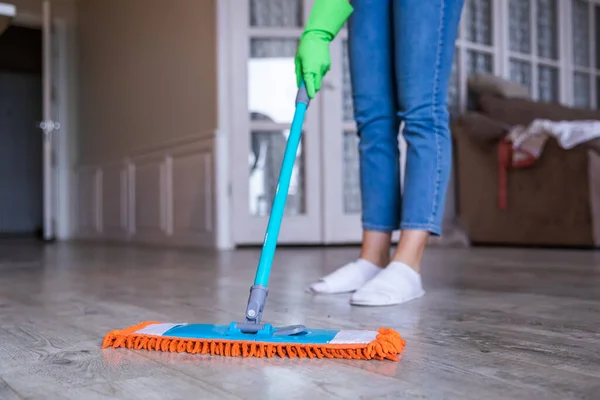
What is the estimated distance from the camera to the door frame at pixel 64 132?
17.7 ft

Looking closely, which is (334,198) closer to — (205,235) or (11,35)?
(205,235)

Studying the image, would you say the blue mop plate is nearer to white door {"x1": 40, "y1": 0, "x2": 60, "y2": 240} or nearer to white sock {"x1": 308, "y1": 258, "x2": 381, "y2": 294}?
white sock {"x1": 308, "y1": 258, "x2": 381, "y2": 294}

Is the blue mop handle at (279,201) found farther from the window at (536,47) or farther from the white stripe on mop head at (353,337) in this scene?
the window at (536,47)

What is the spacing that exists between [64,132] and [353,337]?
5228 millimetres

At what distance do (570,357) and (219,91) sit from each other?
9.69 ft

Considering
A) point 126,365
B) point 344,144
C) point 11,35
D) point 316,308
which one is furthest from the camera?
point 11,35

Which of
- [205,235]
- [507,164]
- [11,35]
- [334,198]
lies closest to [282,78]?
[334,198]

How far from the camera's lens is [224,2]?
3453 mm

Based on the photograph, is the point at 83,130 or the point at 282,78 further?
the point at 83,130

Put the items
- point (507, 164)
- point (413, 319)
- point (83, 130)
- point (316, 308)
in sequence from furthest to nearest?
point (83, 130) → point (507, 164) → point (316, 308) → point (413, 319)

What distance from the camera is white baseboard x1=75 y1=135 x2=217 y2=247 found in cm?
354

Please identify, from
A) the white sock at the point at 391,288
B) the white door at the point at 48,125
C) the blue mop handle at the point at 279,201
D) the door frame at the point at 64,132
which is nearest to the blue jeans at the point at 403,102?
the white sock at the point at 391,288

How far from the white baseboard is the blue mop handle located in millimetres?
2490

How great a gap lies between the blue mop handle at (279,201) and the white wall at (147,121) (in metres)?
2.50
